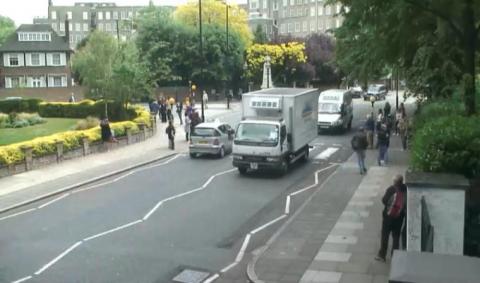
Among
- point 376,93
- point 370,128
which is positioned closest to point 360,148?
point 370,128

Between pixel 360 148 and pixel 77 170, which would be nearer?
pixel 360 148

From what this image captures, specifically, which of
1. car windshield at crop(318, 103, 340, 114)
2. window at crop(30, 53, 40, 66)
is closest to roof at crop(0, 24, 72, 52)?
window at crop(30, 53, 40, 66)

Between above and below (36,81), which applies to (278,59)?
above

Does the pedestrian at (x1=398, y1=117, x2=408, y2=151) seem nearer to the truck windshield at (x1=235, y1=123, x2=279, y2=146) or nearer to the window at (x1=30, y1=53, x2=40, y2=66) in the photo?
the truck windshield at (x1=235, y1=123, x2=279, y2=146)

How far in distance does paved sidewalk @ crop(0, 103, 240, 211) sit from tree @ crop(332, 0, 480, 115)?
10266 millimetres

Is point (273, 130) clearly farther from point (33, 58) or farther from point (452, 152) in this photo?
point (33, 58)

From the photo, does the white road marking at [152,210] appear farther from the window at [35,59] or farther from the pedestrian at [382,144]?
the window at [35,59]

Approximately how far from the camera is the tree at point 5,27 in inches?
4763

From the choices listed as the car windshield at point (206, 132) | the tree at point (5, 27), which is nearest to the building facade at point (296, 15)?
the tree at point (5, 27)

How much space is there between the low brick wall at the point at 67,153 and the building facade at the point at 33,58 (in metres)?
49.1

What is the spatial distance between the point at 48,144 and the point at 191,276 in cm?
1596

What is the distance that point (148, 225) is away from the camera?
1599cm

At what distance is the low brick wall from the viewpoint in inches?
950

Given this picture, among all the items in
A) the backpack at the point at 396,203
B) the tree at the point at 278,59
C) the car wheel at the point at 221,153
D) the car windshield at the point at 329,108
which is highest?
the tree at the point at 278,59
